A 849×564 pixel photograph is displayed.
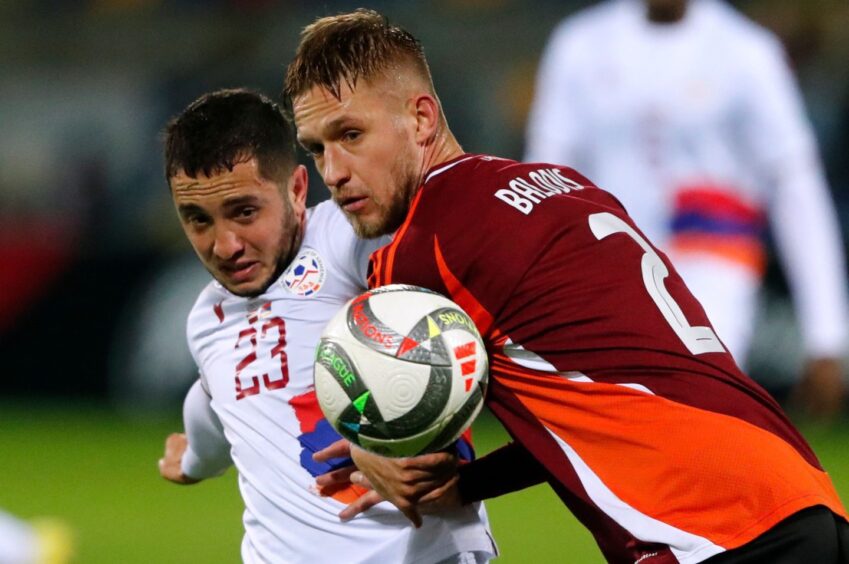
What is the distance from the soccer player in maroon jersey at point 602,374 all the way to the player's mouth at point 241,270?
0.56 m

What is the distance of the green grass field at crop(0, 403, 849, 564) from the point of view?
7641 millimetres

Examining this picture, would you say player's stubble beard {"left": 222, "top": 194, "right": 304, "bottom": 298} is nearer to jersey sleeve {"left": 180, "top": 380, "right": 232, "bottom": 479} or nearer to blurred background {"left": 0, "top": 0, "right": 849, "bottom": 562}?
jersey sleeve {"left": 180, "top": 380, "right": 232, "bottom": 479}

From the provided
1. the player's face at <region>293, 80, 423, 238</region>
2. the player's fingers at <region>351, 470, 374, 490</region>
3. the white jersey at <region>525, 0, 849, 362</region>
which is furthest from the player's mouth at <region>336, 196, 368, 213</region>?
the white jersey at <region>525, 0, 849, 362</region>

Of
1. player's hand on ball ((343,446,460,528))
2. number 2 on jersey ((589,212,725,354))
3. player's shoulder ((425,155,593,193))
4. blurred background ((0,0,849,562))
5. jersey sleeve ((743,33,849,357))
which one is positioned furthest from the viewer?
blurred background ((0,0,849,562))

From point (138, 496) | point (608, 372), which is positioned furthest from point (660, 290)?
point (138, 496)

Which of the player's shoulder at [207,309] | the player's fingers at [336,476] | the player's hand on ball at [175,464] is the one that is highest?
the player's shoulder at [207,309]

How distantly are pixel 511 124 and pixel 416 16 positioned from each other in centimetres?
151

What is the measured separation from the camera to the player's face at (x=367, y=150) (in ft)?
12.2

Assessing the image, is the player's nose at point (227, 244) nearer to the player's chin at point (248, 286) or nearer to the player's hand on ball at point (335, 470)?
the player's chin at point (248, 286)

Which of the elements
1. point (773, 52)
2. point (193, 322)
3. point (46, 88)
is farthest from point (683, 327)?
point (46, 88)

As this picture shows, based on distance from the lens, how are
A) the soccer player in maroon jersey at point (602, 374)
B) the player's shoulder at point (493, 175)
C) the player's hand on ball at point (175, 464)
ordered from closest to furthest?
the soccer player in maroon jersey at point (602, 374)
the player's shoulder at point (493, 175)
the player's hand on ball at point (175, 464)

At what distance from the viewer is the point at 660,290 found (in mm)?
3432

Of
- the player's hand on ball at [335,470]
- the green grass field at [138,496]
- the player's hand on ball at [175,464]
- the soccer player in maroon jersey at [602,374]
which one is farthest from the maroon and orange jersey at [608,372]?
the green grass field at [138,496]

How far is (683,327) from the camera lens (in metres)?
3.40
